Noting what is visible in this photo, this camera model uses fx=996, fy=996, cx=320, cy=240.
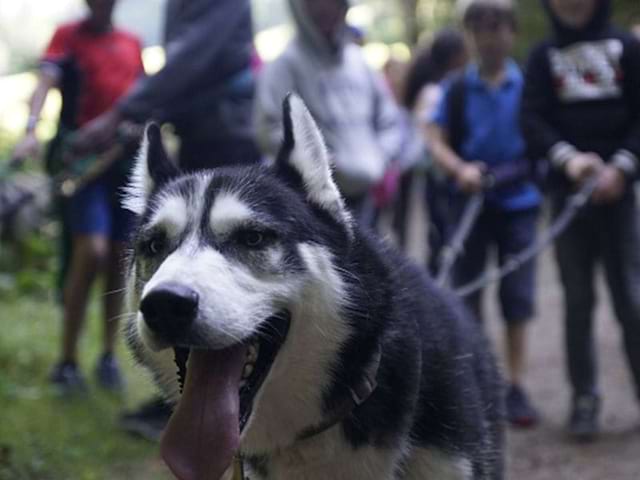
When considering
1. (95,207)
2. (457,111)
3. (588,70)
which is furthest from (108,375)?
(588,70)

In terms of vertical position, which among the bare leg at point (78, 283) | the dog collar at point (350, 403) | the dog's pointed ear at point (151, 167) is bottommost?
the bare leg at point (78, 283)

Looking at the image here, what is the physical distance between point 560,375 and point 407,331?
3882 mm

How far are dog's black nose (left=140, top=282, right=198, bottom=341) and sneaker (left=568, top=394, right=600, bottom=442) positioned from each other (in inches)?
124

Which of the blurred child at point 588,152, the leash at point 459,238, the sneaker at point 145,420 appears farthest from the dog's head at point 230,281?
the blurred child at point 588,152

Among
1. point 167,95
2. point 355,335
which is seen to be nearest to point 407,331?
point 355,335

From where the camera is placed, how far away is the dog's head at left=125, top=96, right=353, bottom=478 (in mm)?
2211

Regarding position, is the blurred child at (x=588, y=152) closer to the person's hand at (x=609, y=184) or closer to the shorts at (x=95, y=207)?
the person's hand at (x=609, y=184)

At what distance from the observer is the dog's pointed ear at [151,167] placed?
277 centimetres

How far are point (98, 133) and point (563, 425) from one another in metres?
2.75

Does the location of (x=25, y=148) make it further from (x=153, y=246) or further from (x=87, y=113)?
(x=153, y=246)

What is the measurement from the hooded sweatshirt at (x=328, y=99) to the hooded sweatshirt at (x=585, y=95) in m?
0.81

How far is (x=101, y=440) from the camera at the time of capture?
4656mm

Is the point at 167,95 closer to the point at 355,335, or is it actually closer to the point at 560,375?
the point at 355,335

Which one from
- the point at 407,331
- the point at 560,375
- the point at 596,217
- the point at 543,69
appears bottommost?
the point at 560,375
